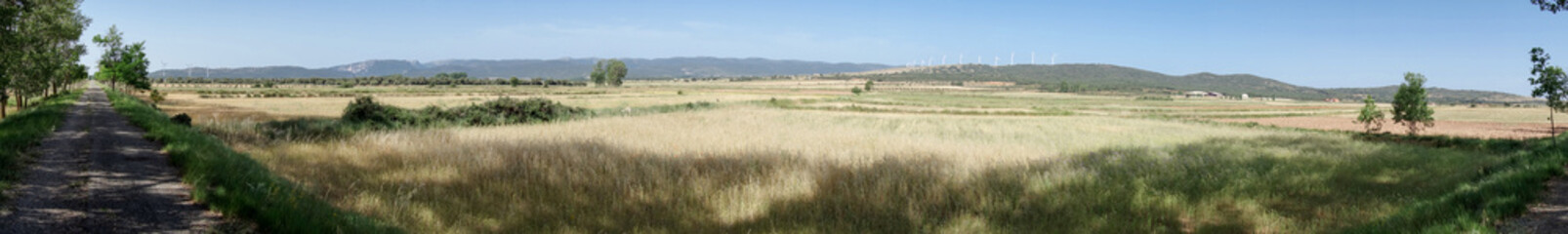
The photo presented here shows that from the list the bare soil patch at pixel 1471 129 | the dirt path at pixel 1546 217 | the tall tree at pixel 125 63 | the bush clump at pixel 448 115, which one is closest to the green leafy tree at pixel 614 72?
the tall tree at pixel 125 63

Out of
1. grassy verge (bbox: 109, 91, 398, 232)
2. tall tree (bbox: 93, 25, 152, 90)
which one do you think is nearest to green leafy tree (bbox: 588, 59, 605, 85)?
tall tree (bbox: 93, 25, 152, 90)

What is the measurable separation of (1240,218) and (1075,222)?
231cm

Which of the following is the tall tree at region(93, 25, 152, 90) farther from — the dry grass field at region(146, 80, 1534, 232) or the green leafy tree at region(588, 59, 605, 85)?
the green leafy tree at region(588, 59, 605, 85)

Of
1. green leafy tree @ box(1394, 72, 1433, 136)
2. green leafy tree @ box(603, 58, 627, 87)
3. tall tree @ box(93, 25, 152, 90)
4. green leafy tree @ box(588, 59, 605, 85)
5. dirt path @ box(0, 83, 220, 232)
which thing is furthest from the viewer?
green leafy tree @ box(588, 59, 605, 85)

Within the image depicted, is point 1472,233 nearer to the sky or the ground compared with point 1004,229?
nearer to the sky

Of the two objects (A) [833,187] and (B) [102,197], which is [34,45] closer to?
(B) [102,197]

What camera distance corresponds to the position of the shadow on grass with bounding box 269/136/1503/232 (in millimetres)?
8141

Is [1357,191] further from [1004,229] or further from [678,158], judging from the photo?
[678,158]

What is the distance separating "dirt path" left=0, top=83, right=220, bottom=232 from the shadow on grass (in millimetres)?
1673

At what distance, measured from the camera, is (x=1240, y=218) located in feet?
28.7

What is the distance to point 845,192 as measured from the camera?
980cm

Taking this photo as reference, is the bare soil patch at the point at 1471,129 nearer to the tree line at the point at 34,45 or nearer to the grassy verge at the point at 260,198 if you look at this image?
the grassy verge at the point at 260,198

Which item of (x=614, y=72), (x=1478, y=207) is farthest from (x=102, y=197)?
(x=614, y=72)

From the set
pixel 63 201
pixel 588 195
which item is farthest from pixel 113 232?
pixel 588 195
